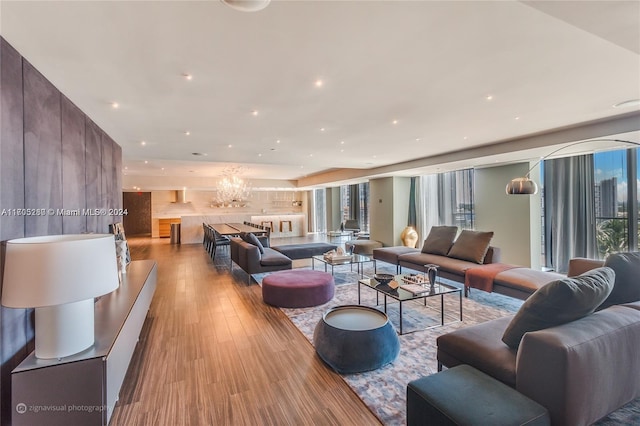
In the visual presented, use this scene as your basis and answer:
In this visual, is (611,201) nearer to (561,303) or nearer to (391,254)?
(391,254)

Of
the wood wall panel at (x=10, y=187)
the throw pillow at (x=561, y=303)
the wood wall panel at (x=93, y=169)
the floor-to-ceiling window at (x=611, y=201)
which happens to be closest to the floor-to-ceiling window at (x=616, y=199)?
the floor-to-ceiling window at (x=611, y=201)

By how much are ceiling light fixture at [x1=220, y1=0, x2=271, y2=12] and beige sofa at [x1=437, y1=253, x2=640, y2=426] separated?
2.51 metres

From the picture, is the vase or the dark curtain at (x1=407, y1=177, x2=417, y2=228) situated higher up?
the dark curtain at (x1=407, y1=177, x2=417, y2=228)

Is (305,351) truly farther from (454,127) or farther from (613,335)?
(454,127)

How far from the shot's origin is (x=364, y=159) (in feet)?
24.8

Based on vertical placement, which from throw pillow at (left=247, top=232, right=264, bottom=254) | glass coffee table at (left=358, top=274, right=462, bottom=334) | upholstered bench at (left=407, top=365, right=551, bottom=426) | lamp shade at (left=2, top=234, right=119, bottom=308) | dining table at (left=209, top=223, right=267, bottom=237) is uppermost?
lamp shade at (left=2, top=234, right=119, bottom=308)

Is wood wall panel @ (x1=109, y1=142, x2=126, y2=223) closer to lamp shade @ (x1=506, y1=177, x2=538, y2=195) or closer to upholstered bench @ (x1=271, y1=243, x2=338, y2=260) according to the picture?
upholstered bench @ (x1=271, y1=243, x2=338, y2=260)

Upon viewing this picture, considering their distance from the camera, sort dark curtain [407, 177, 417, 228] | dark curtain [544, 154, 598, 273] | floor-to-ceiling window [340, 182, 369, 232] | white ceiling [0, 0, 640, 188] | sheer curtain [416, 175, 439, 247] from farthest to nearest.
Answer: floor-to-ceiling window [340, 182, 369, 232], dark curtain [407, 177, 417, 228], sheer curtain [416, 175, 439, 247], dark curtain [544, 154, 598, 273], white ceiling [0, 0, 640, 188]

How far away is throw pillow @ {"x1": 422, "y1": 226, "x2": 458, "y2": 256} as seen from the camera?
5.63m

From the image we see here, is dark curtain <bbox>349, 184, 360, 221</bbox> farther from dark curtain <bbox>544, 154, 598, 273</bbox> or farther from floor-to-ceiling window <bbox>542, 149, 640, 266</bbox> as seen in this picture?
floor-to-ceiling window <bbox>542, 149, 640, 266</bbox>

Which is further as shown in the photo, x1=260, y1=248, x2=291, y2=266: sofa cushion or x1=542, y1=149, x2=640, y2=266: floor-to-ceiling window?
x1=260, y1=248, x2=291, y2=266: sofa cushion

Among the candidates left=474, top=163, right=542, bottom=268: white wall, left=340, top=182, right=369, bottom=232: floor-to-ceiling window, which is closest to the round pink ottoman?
left=474, top=163, right=542, bottom=268: white wall

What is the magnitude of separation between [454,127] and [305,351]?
12.7 feet

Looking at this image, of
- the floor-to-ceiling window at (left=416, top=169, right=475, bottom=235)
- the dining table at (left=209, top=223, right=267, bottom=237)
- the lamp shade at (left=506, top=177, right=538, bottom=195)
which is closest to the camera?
the lamp shade at (left=506, top=177, right=538, bottom=195)
